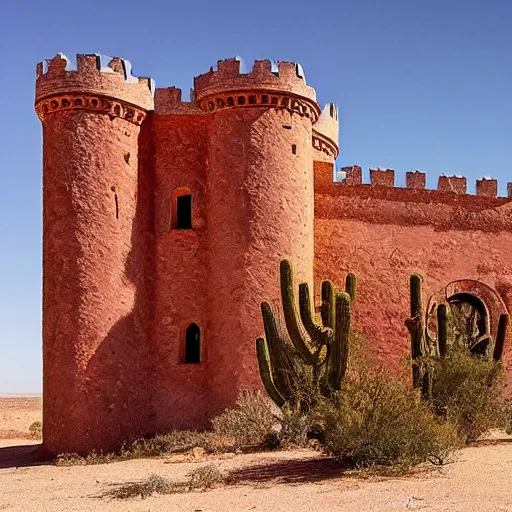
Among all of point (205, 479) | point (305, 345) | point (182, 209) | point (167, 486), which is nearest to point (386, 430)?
point (305, 345)

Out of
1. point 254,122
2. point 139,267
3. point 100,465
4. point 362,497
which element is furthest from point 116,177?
point 362,497

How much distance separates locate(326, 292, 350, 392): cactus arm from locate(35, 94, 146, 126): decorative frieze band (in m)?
8.33

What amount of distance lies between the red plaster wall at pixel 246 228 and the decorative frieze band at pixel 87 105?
2.16 metres

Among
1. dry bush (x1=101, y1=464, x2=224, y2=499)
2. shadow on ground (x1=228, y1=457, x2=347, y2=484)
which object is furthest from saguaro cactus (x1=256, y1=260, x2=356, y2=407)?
dry bush (x1=101, y1=464, x2=224, y2=499)

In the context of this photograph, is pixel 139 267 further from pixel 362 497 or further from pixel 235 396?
pixel 362 497

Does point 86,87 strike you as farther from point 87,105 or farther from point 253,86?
point 253,86

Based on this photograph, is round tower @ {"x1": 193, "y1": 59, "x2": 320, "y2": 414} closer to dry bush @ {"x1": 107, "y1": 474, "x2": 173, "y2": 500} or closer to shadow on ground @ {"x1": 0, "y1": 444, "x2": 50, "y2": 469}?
shadow on ground @ {"x1": 0, "y1": 444, "x2": 50, "y2": 469}

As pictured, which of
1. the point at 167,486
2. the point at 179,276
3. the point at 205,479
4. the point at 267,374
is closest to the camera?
the point at 167,486

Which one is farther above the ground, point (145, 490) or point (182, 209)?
point (182, 209)

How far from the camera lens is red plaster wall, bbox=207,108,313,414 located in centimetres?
1955

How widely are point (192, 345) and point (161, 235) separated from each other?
283cm

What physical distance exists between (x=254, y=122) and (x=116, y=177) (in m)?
3.48

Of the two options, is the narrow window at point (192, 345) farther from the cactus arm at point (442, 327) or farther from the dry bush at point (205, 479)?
the dry bush at point (205, 479)

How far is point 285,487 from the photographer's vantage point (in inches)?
491
